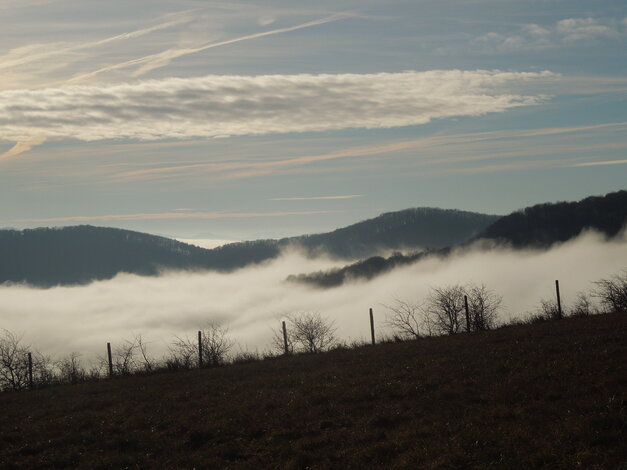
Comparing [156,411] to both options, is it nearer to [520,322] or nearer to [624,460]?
[624,460]

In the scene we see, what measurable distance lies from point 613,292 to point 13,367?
4324 cm

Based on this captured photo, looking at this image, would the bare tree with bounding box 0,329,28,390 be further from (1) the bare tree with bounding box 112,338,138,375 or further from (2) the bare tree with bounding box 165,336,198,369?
(2) the bare tree with bounding box 165,336,198,369

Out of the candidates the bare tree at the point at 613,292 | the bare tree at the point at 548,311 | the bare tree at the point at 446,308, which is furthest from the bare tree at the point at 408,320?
the bare tree at the point at 613,292

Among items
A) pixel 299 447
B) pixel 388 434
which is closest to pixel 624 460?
pixel 388 434

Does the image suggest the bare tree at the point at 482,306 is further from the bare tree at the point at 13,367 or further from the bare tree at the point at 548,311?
the bare tree at the point at 13,367

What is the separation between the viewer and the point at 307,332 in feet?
161

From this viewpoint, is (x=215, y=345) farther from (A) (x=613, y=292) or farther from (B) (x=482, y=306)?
(A) (x=613, y=292)

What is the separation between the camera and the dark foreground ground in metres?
14.2

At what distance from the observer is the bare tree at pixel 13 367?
41.8 meters

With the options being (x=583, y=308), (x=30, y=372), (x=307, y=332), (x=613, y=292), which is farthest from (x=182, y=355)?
(x=613, y=292)

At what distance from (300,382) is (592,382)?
37.6 ft

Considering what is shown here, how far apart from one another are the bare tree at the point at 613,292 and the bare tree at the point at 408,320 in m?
12.5

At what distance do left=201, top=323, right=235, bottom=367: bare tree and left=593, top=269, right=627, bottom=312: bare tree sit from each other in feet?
85.7

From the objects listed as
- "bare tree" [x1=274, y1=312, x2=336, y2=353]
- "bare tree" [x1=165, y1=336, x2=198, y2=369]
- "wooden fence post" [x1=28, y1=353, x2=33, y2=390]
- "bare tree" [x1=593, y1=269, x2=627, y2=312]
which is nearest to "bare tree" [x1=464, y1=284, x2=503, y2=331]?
"bare tree" [x1=593, y1=269, x2=627, y2=312]
